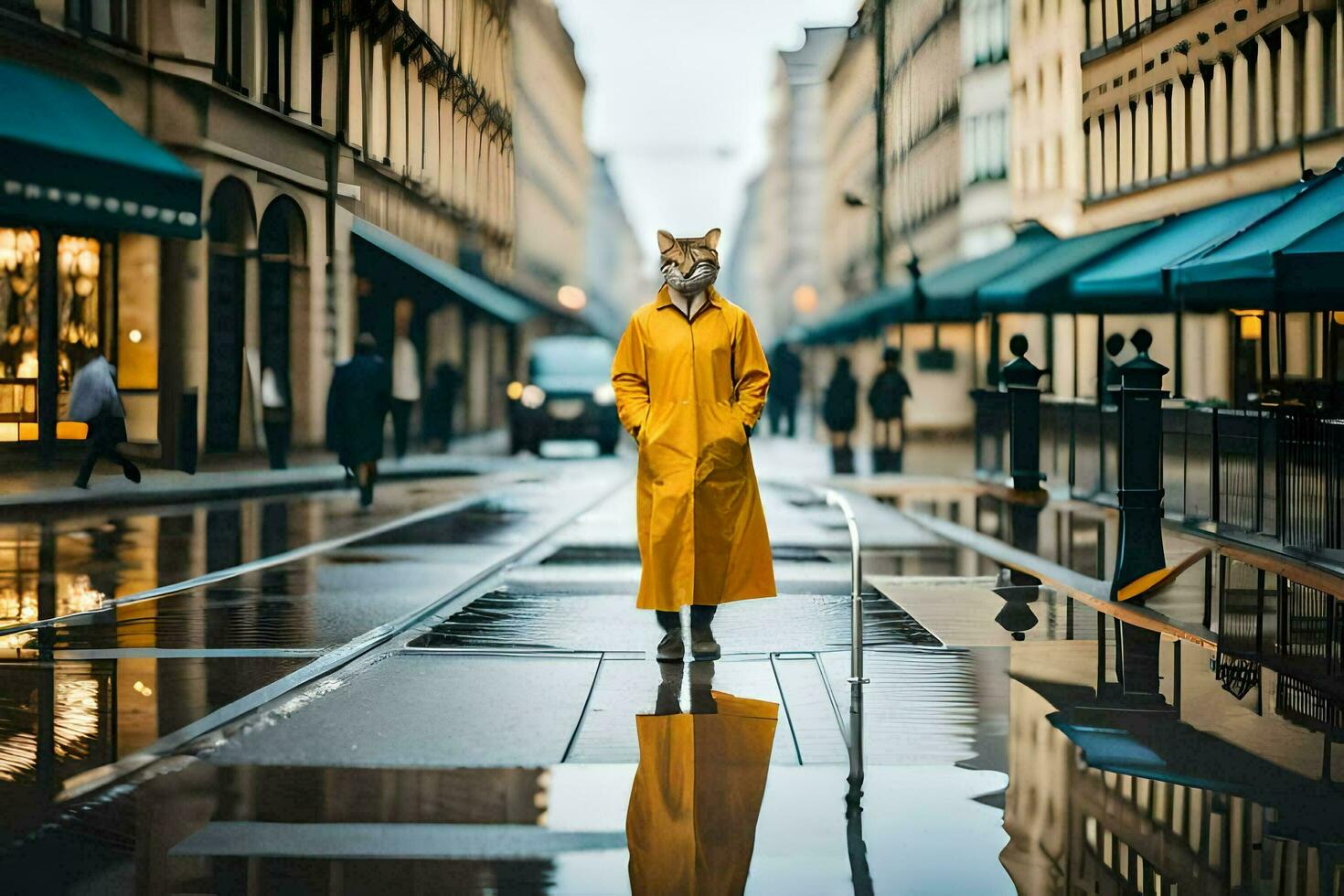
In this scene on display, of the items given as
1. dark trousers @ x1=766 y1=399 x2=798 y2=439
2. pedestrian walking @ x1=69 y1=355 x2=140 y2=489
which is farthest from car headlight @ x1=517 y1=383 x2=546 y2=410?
pedestrian walking @ x1=69 y1=355 x2=140 y2=489

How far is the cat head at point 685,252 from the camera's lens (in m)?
8.06

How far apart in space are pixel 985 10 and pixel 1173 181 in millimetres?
16120

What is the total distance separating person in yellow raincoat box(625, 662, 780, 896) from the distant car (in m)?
25.9

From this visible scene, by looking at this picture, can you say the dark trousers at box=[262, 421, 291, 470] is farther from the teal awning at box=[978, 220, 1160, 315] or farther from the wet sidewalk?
the teal awning at box=[978, 220, 1160, 315]

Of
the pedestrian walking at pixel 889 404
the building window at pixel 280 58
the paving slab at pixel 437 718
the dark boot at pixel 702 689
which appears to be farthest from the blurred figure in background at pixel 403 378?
the dark boot at pixel 702 689

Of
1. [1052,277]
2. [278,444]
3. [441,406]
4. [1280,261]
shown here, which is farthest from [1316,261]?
[441,406]

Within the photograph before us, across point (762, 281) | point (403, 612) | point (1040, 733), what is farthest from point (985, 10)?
point (762, 281)

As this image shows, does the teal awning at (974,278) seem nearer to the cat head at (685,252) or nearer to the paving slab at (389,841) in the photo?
the cat head at (685,252)

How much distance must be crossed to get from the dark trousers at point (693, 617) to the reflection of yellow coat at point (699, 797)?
1.15 meters

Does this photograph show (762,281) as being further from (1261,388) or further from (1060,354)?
(1261,388)

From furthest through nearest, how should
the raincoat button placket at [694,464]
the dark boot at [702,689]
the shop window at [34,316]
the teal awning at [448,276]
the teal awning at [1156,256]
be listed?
the teal awning at [1156,256] < the teal awning at [448,276] < the shop window at [34,316] < the raincoat button placket at [694,464] < the dark boot at [702,689]

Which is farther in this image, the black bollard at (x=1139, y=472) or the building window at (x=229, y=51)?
the building window at (x=229, y=51)

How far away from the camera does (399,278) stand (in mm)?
24750

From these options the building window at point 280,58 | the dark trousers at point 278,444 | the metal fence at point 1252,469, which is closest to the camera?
the metal fence at point 1252,469
